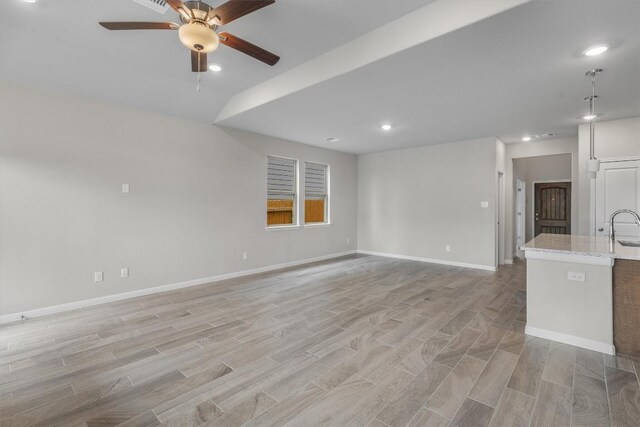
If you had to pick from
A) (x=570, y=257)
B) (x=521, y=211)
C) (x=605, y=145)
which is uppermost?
(x=605, y=145)

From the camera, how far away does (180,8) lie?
1.97 m

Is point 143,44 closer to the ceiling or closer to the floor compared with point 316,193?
closer to the ceiling

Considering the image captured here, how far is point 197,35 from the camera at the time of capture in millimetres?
1946

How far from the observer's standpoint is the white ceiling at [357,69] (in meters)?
2.29

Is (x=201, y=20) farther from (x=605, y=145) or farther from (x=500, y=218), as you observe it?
(x=500, y=218)

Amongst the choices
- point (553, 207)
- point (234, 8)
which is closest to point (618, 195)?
point (553, 207)

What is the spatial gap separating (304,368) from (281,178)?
4318mm

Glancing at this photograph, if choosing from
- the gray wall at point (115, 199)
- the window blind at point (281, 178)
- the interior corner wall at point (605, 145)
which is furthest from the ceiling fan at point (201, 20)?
the interior corner wall at point (605, 145)

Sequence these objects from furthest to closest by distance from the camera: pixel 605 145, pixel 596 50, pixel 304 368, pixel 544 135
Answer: pixel 544 135, pixel 605 145, pixel 596 50, pixel 304 368

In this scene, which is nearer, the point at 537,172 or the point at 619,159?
the point at 619,159

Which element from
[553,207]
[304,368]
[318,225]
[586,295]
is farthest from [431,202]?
[304,368]

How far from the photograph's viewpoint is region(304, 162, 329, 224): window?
21.7 ft

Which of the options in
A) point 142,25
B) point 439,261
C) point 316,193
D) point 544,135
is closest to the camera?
point 142,25

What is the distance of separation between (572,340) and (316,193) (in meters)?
5.10
